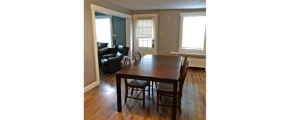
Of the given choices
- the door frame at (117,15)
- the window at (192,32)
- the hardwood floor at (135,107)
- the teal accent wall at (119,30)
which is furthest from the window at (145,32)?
the hardwood floor at (135,107)

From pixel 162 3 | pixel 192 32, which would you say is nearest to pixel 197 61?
pixel 192 32

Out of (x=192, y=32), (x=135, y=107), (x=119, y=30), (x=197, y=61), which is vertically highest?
(x=119, y=30)

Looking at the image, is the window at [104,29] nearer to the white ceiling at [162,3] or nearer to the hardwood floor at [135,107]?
the white ceiling at [162,3]

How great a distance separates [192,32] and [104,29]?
3902 millimetres

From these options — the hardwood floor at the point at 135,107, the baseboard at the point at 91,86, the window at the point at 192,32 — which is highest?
the window at the point at 192,32

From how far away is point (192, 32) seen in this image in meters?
5.69

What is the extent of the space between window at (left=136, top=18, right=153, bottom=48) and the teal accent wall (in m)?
0.87

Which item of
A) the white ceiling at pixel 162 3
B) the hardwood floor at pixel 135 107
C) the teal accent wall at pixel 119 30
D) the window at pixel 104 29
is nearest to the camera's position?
the hardwood floor at pixel 135 107

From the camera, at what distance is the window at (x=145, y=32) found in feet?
19.8

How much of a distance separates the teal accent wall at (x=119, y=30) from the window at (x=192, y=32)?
243 centimetres

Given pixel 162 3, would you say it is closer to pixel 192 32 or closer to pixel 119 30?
pixel 192 32
